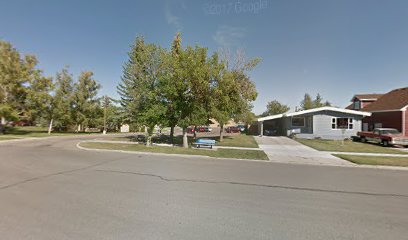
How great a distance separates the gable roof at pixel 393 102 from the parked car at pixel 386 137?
590cm

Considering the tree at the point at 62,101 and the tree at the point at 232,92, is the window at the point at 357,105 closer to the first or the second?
the tree at the point at 232,92

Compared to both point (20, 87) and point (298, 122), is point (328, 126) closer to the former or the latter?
point (298, 122)

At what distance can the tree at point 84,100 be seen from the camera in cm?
3403

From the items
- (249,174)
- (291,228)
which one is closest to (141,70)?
(249,174)

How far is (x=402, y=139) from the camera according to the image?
18.2 meters

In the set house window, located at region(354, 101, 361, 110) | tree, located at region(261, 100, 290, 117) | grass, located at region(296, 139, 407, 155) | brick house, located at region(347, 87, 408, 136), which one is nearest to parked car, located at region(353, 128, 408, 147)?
grass, located at region(296, 139, 407, 155)

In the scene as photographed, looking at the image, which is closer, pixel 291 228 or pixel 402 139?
pixel 291 228

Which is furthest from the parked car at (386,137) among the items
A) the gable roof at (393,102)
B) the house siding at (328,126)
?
the gable roof at (393,102)

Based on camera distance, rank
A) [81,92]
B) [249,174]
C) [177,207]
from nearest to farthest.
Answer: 1. [177,207]
2. [249,174]
3. [81,92]

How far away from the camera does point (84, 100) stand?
3459cm

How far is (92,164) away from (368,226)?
33.5 feet

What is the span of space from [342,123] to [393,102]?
7.54 m

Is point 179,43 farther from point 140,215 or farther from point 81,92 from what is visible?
point 140,215

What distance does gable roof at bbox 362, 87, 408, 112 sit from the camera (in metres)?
24.2
